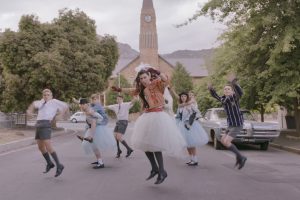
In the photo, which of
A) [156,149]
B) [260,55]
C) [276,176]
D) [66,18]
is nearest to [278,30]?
[260,55]

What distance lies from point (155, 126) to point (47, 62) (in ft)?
75.9

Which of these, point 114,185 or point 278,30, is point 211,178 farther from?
point 278,30

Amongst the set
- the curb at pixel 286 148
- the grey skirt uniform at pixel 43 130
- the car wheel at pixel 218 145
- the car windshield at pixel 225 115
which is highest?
the car windshield at pixel 225 115

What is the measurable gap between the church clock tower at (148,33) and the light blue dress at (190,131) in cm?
9478

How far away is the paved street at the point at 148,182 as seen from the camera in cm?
745

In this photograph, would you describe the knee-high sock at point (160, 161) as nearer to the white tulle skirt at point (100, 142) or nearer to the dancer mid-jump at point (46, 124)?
the dancer mid-jump at point (46, 124)

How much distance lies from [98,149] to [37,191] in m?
3.42

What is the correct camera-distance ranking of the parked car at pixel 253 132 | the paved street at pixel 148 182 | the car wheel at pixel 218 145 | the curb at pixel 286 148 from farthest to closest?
1. the car wheel at pixel 218 145
2. the parked car at pixel 253 132
3. the curb at pixel 286 148
4. the paved street at pixel 148 182

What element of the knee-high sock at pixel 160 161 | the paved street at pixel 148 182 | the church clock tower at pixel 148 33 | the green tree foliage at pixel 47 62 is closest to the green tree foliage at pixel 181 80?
the church clock tower at pixel 148 33

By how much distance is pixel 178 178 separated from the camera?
9.24 meters

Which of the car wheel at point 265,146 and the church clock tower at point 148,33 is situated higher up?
the church clock tower at point 148,33

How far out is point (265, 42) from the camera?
18297 millimetres

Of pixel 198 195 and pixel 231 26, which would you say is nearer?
pixel 198 195

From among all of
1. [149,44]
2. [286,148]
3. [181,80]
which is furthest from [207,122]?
[149,44]
